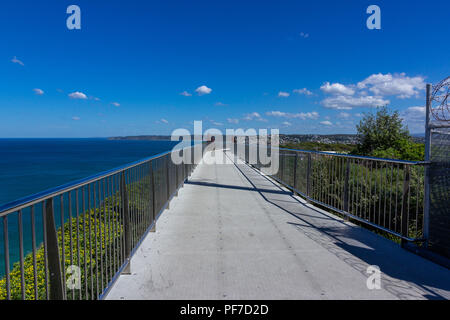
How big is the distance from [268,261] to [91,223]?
2.28 metres

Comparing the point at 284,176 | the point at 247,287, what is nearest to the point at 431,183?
the point at 247,287

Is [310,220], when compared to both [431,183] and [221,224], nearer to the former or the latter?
[221,224]

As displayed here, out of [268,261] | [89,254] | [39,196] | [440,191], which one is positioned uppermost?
[39,196]

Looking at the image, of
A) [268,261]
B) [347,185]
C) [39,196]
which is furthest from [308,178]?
[39,196]

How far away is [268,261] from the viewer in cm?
344

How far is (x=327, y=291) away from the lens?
2.75m

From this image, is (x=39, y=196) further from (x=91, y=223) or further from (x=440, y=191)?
(x=440, y=191)

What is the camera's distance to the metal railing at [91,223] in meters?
1.64
